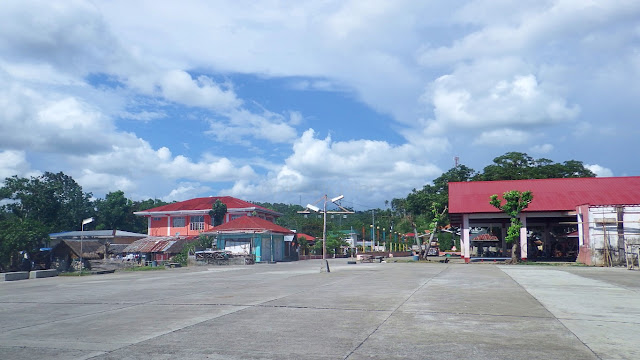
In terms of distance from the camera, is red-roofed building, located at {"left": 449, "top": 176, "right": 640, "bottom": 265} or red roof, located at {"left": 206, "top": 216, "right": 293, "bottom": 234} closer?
red-roofed building, located at {"left": 449, "top": 176, "right": 640, "bottom": 265}

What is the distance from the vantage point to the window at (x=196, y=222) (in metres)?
57.1

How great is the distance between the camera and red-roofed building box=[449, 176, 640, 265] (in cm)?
3002

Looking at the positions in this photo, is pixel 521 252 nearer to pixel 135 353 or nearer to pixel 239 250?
pixel 239 250

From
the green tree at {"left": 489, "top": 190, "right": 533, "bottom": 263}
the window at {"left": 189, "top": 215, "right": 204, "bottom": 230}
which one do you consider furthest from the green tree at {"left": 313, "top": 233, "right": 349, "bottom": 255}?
the green tree at {"left": 489, "top": 190, "right": 533, "bottom": 263}

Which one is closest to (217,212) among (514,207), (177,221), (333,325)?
(177,221)

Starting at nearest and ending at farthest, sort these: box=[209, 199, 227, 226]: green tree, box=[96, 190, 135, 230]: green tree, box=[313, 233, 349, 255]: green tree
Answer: box=[209, 199, 227, 226]: green tree
box=[313, 233, 349, 255]: green tree
box=[96, 190, 135, 230]: green tree

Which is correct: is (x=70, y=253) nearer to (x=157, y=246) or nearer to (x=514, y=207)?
(x=157, y=246)

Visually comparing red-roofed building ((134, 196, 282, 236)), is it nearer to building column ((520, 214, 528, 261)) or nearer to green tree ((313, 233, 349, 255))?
green tree ((313, 233, 349, 255))

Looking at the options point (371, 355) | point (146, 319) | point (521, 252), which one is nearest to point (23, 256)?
point (146, 319)

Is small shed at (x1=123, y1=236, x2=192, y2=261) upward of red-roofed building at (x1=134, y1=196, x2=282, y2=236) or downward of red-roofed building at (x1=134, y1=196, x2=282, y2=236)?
downward

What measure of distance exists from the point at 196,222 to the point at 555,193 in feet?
125

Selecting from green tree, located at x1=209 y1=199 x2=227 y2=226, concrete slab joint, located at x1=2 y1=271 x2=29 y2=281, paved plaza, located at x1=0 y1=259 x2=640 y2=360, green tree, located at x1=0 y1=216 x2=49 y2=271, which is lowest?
concrete slab joint, located at x1=2 y1=271 x2=29 y2=281

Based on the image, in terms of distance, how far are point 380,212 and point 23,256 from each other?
71761mm

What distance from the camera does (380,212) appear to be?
102 meters
